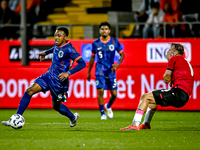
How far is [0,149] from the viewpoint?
4.74 metres

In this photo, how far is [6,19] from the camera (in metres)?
16.4

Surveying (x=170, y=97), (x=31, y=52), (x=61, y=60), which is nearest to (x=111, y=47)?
(x=61, y=60)

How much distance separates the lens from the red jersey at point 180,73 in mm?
6277

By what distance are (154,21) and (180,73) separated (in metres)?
9.68

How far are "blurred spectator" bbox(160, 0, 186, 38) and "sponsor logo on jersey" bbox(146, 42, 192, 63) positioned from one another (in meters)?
0.46

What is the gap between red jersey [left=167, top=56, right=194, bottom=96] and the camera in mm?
6277

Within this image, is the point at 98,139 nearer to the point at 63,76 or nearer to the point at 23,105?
the point at 63,76

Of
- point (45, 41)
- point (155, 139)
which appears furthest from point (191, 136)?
point (45, 41)

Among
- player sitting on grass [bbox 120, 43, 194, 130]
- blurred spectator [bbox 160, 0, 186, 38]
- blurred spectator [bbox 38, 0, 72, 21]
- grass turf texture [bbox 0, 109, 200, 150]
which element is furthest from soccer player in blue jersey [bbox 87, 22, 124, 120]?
blurred spectator [bbox 38, 0, 72, 21]

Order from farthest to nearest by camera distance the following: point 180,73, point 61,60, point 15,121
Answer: point 61,60, point 15,121, point 180,73

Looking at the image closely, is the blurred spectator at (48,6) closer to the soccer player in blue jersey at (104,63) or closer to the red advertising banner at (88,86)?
the red advertising banner at (88,86)

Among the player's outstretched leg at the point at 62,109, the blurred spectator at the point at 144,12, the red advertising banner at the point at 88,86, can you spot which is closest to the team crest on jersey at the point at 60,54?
the player's outstretched leg at the point at 62,109

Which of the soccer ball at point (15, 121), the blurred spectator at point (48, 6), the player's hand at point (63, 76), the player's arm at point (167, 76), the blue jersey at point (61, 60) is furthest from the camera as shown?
the blurred spectator at point (48, 6)

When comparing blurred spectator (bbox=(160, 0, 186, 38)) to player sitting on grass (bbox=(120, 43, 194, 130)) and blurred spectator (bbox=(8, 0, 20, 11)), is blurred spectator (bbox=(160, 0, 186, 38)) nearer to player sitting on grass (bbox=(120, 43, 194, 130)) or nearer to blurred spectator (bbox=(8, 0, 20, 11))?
blurred spectator (bbox=(8, 0, 20, 11))
